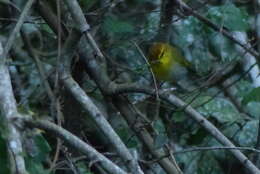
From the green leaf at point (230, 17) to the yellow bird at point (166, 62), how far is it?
0.61m

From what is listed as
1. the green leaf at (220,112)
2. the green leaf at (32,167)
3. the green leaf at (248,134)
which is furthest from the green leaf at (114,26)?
the green leaf at (32,167)

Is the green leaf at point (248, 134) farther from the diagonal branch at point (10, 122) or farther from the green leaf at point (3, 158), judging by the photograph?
the diagonal branch at point (10, 122)

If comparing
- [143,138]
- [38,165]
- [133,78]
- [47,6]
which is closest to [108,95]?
[143,138]

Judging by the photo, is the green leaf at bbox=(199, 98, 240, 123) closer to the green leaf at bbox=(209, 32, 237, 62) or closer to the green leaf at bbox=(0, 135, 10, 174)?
the green leaf at bbox=(209, 32, 237, 62)

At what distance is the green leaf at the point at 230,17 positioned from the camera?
3.37 m

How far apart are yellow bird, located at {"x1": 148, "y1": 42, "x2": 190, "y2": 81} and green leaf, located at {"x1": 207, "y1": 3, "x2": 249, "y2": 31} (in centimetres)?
61

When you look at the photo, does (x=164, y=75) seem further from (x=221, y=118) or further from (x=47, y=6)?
(x=47, y=6)

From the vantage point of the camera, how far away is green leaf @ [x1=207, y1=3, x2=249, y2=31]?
337 cm

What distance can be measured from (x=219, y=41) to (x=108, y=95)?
3.11 ft

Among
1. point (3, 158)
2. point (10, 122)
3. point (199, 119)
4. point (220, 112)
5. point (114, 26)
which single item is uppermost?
point (114, 26)

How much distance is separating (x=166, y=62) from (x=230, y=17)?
995 mm

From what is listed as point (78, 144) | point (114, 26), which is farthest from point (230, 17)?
point (78, 144)

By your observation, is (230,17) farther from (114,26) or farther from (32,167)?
(32,167)

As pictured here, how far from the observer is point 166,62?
4320mm
